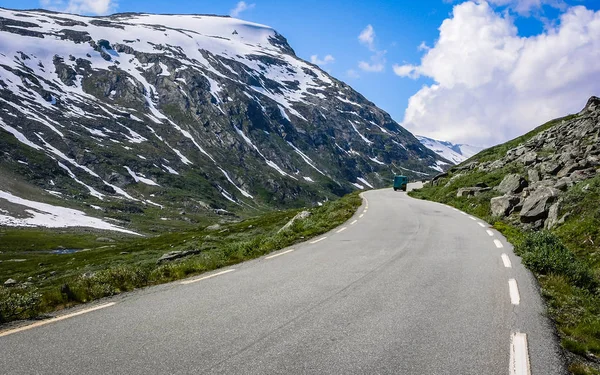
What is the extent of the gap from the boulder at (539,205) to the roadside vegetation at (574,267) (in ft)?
2.61

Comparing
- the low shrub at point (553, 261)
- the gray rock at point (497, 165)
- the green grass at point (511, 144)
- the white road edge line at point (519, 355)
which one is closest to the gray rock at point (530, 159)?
the gray rock at point (497, 165)

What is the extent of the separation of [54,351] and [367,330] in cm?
482

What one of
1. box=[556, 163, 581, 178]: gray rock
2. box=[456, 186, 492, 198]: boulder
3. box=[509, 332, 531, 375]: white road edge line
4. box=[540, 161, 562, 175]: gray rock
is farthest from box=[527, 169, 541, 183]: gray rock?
box=[509, 332, 531, 375]: white road edge line

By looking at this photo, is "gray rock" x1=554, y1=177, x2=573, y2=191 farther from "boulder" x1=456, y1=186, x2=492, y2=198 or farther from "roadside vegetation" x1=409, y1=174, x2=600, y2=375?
"boulder" x1=456, y1=186, x2=492, y2=198

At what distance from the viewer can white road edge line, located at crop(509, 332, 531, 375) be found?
5543mm

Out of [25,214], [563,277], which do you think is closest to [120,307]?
[563,277]

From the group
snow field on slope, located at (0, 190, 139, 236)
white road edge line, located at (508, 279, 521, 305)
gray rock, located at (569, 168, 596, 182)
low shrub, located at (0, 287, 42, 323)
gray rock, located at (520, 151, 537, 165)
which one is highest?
snow field on slope, located at (0, 190, 139, 236)

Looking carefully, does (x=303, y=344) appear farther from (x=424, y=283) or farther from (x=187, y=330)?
(x=424, y=283)

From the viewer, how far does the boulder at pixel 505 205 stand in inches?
920

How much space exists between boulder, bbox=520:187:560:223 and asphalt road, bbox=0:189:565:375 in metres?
9.50

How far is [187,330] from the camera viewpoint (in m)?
6.57

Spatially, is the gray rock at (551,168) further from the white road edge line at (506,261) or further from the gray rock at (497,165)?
the white road edge line at (506,261)

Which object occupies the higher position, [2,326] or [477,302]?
[2,326]

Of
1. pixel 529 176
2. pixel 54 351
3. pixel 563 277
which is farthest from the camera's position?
pixel 529 176
